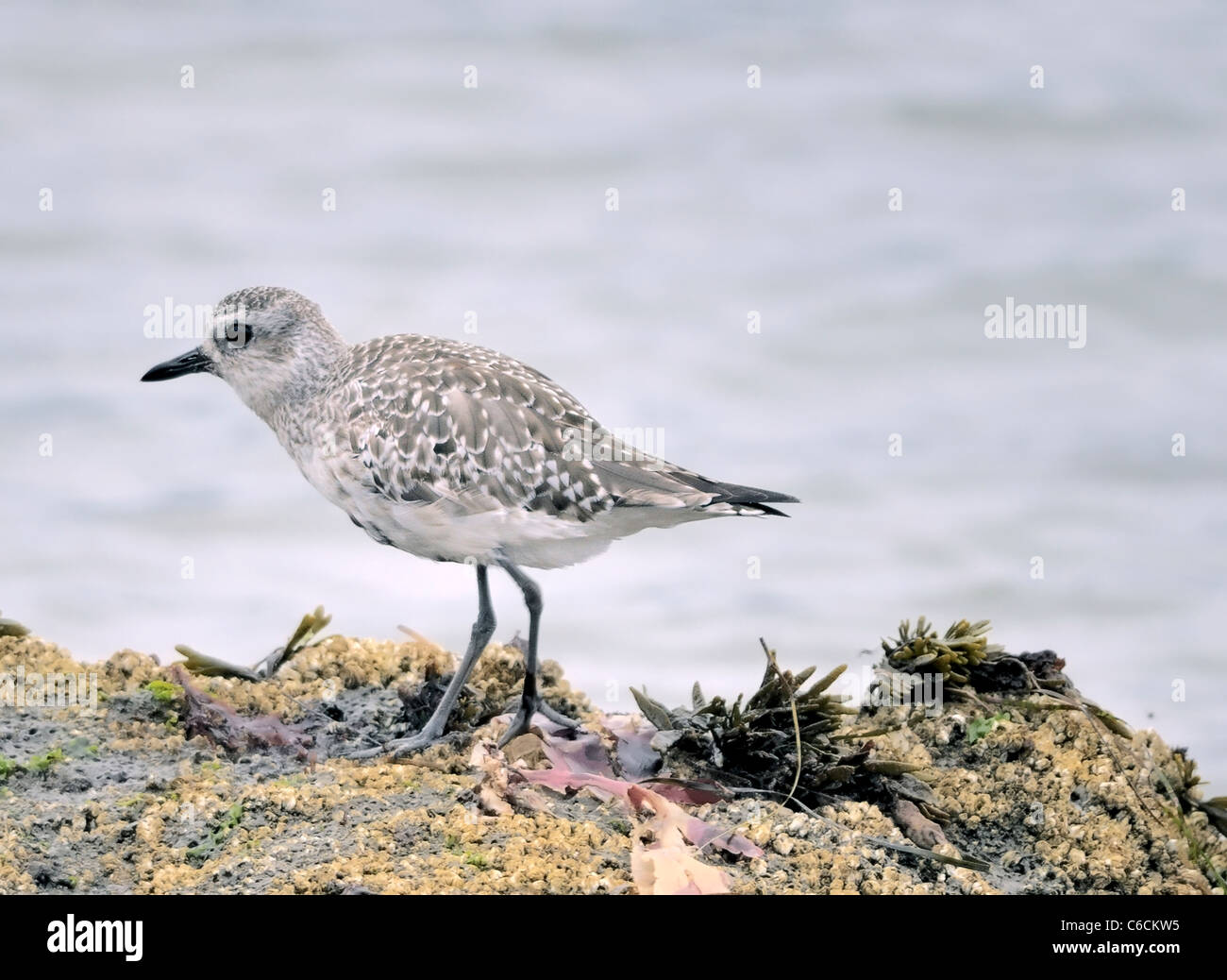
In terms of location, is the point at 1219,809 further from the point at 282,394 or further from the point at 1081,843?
the point at 282,394

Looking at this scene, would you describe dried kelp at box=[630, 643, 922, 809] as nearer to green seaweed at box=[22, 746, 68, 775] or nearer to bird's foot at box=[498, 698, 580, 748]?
bird's foot at box=[498, 698, 580, 748]

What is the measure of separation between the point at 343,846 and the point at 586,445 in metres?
2.47

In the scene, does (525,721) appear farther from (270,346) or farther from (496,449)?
(270,346)

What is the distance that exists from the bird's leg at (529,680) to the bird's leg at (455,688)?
0.80ft

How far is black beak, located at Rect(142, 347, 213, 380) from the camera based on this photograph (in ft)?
27.0

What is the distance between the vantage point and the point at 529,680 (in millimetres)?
7152

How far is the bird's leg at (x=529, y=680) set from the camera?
23.5 feet

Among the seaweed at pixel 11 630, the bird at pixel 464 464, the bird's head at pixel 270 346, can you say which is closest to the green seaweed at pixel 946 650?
the bird at pixel 464 464

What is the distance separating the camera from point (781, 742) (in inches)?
261

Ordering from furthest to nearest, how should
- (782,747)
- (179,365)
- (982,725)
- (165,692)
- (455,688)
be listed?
(179,365), (165,692), (982,725), (455,688), (782,747)

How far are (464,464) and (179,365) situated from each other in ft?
7.16

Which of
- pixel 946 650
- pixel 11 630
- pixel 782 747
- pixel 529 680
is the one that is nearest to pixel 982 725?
pixel 946 650

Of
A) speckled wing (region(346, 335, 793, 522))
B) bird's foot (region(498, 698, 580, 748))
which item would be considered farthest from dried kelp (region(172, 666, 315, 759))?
speckled wing (region(346, 335, 793, 522))
